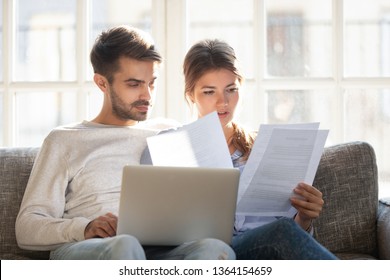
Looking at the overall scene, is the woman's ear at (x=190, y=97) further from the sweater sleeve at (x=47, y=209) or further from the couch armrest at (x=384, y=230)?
the couch armrest at (x=384, y=230)

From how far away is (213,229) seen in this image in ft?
6.12

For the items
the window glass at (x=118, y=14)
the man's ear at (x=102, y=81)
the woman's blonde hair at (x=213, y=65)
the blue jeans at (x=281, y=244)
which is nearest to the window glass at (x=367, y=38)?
the woman's blonde hair at (x=213, y=65)

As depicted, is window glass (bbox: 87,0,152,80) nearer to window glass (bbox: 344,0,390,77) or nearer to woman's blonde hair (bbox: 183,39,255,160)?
woman's blonde hair (bbox: 183,39,255,160)

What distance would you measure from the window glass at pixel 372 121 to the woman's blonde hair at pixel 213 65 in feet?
2.27

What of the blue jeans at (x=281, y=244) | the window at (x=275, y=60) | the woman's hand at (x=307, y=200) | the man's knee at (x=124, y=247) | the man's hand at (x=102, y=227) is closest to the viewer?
the man's knee at (x=124, y=247)

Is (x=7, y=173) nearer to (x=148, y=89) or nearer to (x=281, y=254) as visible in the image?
(x=148, y=89)

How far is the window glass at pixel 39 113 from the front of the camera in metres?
3.04

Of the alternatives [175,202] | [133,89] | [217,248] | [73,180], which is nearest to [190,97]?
[133,89]

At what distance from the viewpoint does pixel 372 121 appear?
117 inches

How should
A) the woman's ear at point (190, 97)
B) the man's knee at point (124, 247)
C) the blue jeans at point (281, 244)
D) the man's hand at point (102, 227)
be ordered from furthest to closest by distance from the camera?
1. the woman's ear at point (190, 97)
2. the man's hand at point (102, 227)
3. the blue jeans at point (281, 244)
4. the man's knee at point (124, 247)

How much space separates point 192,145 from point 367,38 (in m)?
1.28

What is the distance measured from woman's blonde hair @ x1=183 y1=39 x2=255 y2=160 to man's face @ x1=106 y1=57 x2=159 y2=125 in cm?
16

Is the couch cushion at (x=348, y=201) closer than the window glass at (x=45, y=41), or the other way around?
the couch cushion at (x=348, y=201)

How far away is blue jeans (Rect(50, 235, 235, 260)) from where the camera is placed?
1687 mm
